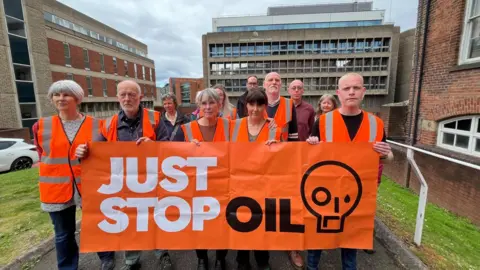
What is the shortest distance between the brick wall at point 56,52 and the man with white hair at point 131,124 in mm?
30579

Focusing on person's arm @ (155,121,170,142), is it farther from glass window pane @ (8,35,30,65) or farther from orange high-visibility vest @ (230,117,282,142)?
glass window pane @ (8,35,30,65)

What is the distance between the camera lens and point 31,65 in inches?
810

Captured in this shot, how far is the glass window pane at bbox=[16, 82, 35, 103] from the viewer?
63.8ft

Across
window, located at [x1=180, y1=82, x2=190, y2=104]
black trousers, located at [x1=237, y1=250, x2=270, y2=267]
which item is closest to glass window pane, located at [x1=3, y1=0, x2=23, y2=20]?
black trousers, located at [x1=237, y1=250, x2=270, y2=267]

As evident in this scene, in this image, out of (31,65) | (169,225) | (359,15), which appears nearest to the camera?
(169,225)

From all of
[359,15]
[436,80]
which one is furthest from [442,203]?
[359,15]

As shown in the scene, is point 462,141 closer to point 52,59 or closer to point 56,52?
point 52,59

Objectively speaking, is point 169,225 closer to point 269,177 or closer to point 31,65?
point 269,177

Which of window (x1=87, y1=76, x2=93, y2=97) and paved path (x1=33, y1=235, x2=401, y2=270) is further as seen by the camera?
window (x1=87, y1=76, x2=93, y2=97)

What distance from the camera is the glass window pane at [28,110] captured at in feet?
64.4

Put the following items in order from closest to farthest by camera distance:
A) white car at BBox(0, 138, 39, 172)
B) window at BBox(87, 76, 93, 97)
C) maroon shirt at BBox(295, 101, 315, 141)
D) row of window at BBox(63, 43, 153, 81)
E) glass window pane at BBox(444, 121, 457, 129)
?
maroon shirt at BBox(295, 101, 315, 141) < glass window pane at BBox(444, 121, 457, 129) < white car at BBox(0, 138, 39, 172) < row of window at BBox(63, 43, 153, 81) < window at BBox(87, 76, 93, 97)

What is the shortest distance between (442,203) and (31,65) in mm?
29580

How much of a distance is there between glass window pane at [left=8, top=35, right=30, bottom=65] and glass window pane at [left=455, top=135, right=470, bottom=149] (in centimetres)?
2859

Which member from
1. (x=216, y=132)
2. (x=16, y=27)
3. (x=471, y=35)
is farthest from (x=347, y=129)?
(x=16, y=27)
